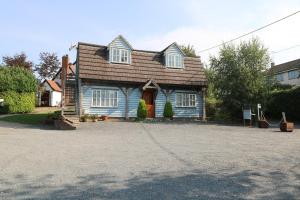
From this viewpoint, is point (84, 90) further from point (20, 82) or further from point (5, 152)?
point (5, 152)

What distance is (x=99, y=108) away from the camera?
1061 inches

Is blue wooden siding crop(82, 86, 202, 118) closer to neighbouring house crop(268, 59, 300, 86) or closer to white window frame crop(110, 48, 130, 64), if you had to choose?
white window frame crop(110, 48, 130, 64)

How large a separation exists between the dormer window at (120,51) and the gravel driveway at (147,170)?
1502 cm

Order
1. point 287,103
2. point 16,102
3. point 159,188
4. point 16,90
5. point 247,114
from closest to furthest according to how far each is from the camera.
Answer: point 159,188 → point 247,114 → point 287,103 → point 16,102 → point 16,90

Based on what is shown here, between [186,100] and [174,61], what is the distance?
365cm

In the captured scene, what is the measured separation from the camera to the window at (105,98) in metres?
26.8

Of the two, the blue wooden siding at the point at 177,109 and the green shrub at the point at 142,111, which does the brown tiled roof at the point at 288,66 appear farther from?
the green shrub at the point at 142,111

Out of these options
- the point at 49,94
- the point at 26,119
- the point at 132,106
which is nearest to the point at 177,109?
the point at 132,106

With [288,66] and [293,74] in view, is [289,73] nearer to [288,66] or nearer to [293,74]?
[293,74]

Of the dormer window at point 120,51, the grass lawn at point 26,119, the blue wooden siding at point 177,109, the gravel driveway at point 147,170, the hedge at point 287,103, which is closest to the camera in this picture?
the gravel driveway at point 147,170

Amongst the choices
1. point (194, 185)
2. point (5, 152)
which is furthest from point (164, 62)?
point (194, 185)

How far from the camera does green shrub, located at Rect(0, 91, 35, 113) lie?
3447cm

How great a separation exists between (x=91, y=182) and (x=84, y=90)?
64.0 feet

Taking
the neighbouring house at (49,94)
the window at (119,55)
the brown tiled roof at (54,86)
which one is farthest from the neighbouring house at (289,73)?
the neighbouring house at (49,94)
